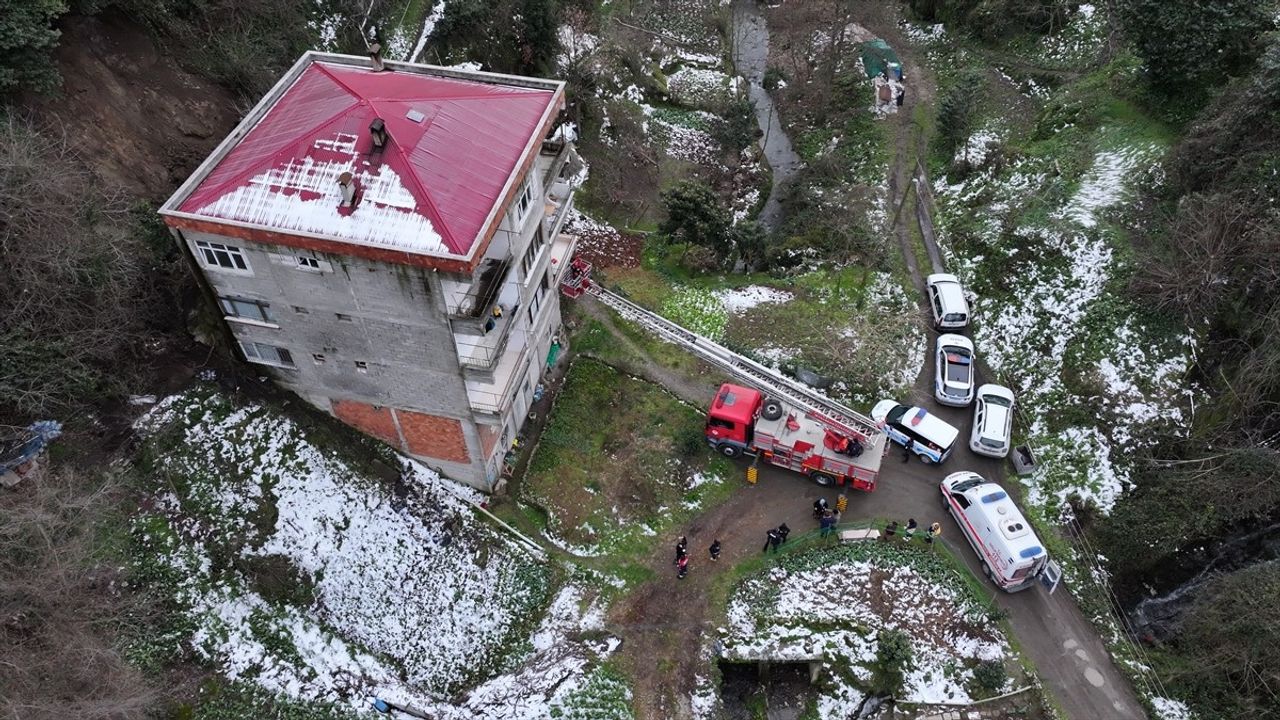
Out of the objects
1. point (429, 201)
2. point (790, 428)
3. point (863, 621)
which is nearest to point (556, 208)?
point (429, 201)

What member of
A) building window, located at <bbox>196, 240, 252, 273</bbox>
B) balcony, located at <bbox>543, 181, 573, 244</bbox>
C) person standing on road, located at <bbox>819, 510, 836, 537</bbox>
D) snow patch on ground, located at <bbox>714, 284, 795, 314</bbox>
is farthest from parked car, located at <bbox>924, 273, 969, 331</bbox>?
building window, located at <bbox>196, 240, 252, 273</bbox>

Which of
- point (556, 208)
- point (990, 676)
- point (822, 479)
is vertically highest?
point (556, 208)

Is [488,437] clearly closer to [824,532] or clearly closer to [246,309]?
[246,309]

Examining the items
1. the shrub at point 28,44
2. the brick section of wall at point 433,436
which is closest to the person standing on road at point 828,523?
→ the brick section of wall at point 433,436

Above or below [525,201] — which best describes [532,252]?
below

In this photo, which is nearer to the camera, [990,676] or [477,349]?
[990,676]

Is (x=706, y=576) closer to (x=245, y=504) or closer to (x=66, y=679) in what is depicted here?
(x=245, y=504)

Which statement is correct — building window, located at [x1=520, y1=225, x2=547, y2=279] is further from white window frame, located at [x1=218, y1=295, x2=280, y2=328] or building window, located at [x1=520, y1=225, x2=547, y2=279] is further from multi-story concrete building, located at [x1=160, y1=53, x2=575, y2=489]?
white window frame, located at [x1=218, y1=295, x2=280, y2=328]
